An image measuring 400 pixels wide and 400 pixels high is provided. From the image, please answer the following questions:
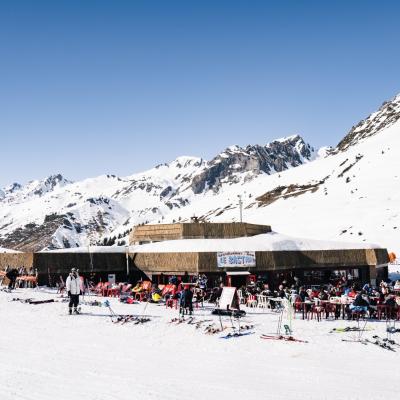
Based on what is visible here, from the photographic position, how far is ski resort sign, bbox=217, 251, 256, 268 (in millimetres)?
34031

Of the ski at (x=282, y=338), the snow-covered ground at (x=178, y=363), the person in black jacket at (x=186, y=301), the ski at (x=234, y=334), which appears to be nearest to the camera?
the snow-covered ground at (x=178, y=363)

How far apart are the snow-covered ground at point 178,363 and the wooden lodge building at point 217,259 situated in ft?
51.5

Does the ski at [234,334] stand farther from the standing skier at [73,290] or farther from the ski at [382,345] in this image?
the standing skier at [73,290]

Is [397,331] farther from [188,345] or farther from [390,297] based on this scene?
[188,345]

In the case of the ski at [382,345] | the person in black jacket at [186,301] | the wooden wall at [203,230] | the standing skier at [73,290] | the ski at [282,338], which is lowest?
the ski at [382,345]

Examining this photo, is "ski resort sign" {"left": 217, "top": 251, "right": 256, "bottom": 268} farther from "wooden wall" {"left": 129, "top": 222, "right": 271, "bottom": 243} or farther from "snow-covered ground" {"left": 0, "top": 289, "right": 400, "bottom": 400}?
"snow-covered ground" {"left": 0, "top": 289, "right": 400, "bottom": 400}

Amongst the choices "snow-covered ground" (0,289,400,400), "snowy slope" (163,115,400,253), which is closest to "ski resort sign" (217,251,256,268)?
"snow-covered ground" (0,289,400,400)

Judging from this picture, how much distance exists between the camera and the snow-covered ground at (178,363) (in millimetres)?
9841

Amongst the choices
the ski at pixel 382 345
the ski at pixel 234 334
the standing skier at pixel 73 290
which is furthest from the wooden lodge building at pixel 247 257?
the ski at pixel 382 345

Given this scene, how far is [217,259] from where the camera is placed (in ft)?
111

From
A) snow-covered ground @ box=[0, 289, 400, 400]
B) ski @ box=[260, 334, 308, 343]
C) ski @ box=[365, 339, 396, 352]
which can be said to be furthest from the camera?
ski @ box=[260, 334, 308, 343]

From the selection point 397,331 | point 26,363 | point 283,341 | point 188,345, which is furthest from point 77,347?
point 397,331

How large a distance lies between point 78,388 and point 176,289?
15440mm

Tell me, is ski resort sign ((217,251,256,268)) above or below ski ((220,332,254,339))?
above
